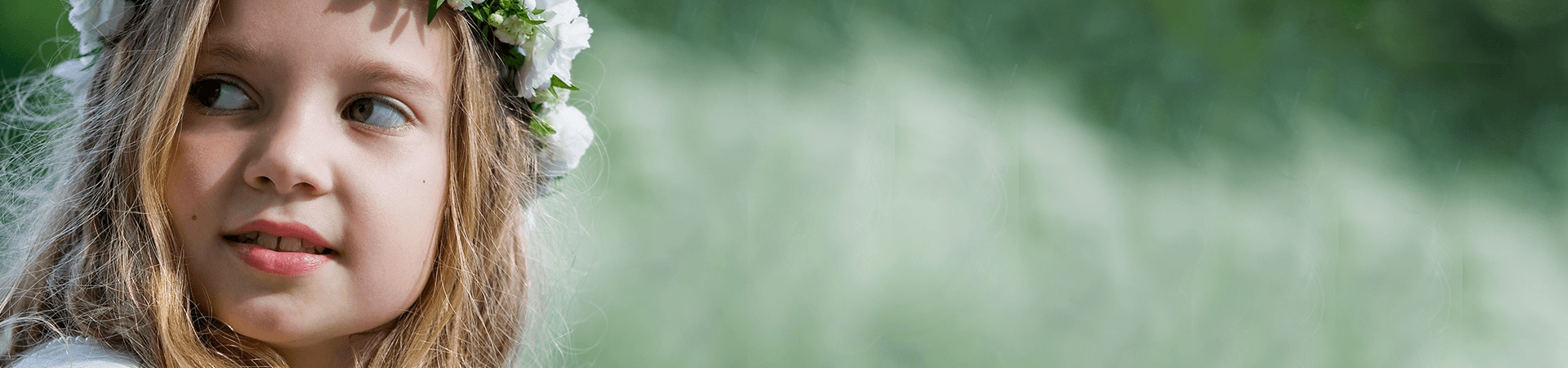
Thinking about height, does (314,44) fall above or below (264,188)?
above

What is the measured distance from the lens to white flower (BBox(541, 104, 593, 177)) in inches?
37.9

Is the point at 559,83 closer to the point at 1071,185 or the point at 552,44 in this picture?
the point at 552,44

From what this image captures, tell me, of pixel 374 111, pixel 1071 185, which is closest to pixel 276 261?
pixel 374 111

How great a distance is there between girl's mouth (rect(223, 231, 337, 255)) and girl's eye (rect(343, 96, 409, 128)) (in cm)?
10

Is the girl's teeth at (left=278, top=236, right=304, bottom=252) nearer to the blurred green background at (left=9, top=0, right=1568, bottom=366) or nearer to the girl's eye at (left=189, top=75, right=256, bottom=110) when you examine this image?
the girl's eye at (left=189, top=75, right=256, bottom=110)

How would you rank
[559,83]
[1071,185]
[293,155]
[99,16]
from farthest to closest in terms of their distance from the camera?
1. [1071,185]
2. [559,83]
3. [99,16]
4. [293,155]

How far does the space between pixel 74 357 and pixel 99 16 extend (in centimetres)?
28

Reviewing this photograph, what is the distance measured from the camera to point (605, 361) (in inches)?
49.9

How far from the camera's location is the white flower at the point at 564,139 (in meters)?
0.96

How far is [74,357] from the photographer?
702 mm

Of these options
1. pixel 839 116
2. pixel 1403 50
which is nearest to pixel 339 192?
pixel 839 116

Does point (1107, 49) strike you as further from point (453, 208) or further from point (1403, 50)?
point (453, 208)

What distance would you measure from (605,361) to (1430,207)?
1.34 metres

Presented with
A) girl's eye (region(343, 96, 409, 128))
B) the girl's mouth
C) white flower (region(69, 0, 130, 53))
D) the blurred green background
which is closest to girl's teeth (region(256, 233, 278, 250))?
the girl's mouth
